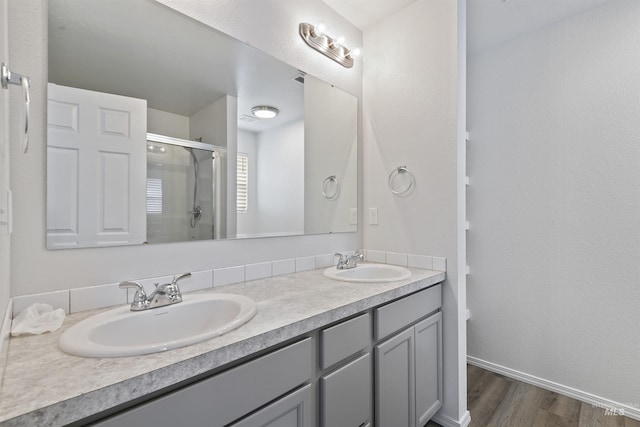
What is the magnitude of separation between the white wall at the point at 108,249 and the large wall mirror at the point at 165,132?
0.10 ft

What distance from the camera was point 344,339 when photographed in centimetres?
108

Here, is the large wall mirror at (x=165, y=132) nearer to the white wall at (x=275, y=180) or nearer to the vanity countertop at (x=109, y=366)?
the white wall at (x=275, y=180)

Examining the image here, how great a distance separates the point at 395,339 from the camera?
1.31m

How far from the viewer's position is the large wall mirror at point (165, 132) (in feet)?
3.30

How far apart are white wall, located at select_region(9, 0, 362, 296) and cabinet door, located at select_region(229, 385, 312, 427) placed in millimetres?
676

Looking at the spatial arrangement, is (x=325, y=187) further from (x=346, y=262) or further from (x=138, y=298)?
(x=138, y=298)

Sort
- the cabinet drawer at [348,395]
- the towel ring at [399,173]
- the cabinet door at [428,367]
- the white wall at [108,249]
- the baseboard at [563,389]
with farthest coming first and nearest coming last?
the towel ring at [399,173] < the baseboard at [563,389] < the cabinet door at [428,367] < the cabinet drawer at [348,395] < the white wall at [108,249]

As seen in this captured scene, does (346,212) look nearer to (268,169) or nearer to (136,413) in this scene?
(268,169)

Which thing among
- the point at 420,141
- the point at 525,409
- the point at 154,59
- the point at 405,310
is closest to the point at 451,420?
the point at 525,409

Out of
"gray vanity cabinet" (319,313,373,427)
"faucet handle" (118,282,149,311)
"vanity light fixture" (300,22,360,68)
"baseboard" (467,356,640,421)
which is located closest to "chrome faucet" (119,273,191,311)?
"faucet handle" (118,282,149,311)

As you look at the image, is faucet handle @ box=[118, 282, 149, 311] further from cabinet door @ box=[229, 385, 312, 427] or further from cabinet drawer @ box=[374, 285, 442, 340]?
cabinet drawer @ box=[374, 285, 442, 340]

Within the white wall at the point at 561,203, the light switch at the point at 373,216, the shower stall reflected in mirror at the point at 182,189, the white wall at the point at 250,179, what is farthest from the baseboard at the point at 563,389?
the shower stall reflected in mirror at the point at 182,189

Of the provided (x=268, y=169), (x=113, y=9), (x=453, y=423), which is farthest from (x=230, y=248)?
(x=453, y=423)

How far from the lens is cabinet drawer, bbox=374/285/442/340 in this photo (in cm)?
125
